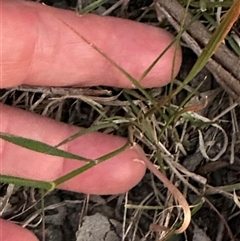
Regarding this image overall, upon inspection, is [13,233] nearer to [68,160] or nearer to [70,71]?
[68,160]

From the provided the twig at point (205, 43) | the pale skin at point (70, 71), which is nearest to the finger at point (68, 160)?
the pale skin at point (70, 71)

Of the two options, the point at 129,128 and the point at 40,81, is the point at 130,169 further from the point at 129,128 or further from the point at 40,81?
the point at 40,81

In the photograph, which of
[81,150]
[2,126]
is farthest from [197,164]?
[2,126]

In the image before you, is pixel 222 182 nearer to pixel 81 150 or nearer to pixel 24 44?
pixel 81 150

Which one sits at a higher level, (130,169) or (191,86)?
(191,86)

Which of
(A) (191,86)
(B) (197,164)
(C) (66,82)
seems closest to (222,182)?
(B) (197,164)

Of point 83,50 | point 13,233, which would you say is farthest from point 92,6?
point 13,233

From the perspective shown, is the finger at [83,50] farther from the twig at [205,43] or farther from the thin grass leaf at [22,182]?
the thin grass leaf at [22,182]
